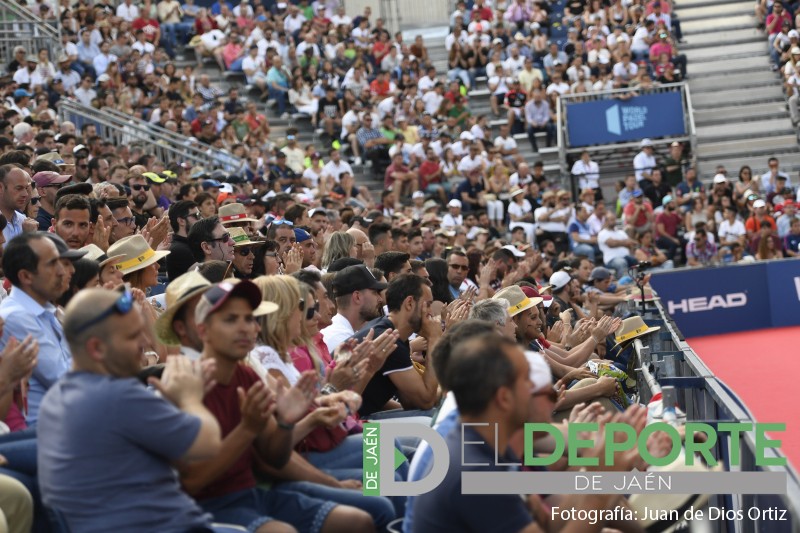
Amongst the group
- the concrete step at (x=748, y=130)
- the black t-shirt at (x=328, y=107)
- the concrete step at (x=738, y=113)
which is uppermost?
the black t-shirt at (x=328, y=107)

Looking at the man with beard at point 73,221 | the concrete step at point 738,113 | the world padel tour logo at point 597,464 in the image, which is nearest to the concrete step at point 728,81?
the concrete step at point 738,113

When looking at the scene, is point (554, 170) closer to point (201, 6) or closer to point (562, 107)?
point (562, 107)

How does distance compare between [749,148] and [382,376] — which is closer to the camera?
[382,376]

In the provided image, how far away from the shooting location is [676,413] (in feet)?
24.2

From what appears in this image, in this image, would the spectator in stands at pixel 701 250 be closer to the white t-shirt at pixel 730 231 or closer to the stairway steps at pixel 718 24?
the white t-shirt at pixel 730 231

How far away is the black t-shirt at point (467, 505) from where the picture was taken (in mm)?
4578

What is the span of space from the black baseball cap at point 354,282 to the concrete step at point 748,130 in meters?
22.8

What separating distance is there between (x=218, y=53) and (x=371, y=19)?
7.37 metres

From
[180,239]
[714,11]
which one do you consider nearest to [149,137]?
[180,239]

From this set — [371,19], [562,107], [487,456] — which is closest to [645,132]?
[562,107]

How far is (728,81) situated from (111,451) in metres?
29.2

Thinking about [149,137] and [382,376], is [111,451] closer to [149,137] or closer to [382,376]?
[382,376]

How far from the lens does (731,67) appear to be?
32250 mm

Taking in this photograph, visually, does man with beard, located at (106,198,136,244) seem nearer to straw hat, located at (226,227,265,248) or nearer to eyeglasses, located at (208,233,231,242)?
straw hat, located at (226,227,265,248)
